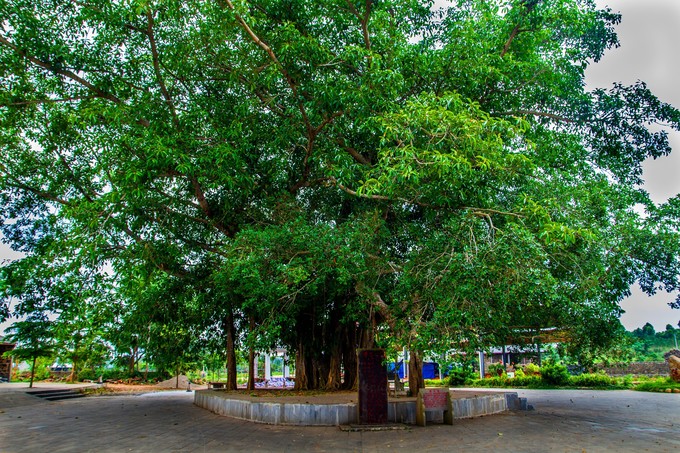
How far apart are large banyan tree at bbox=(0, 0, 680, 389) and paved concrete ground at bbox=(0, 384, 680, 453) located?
58.2 inches

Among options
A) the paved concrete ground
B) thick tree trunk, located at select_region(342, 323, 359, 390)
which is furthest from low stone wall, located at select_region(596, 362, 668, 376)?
thick tree trunk, located at select_region(342, 323, 359, 390)

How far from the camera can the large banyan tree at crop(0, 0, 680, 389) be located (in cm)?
784

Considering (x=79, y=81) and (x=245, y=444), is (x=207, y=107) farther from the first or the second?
(x=245, y=444)

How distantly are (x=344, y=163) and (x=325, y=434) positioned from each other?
509cm

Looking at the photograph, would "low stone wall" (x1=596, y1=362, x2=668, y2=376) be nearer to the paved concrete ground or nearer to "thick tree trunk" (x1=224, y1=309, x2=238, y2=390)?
Result: the paved concrete ground

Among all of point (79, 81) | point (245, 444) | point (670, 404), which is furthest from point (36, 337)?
point (670, 404)

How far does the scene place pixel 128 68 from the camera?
412 inches

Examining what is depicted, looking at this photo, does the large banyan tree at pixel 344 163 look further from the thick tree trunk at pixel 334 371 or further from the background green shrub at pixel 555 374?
the background green shrub at pixel 555 374

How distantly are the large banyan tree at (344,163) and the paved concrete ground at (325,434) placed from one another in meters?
1.48

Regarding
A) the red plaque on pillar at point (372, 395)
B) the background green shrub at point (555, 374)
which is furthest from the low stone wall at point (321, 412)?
the background green shrub at point (555, 374)

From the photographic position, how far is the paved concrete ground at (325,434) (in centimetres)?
655

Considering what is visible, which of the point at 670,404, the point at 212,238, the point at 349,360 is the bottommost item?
the point at 670,404

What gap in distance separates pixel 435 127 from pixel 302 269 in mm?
3322

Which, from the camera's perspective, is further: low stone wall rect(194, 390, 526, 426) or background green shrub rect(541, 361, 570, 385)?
background green shrub rect(541, 361, 570, 385)
